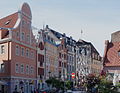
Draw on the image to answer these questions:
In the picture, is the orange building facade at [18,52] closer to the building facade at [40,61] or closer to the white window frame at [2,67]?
the white window frame at [2,67]

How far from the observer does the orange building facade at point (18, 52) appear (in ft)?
149

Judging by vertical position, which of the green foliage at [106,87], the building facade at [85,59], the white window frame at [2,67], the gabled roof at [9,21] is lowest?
the green foliage at [106,87]

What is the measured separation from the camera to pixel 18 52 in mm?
48156

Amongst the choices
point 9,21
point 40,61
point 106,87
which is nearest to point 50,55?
point 40,61

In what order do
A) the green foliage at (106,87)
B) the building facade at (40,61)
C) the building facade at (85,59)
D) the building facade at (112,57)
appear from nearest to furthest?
the green foliage at (106,87) → the building facade at (112,57) → the building facade at (40,61) → the building facade at (85,59)

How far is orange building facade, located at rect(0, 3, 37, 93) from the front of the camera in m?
45.5

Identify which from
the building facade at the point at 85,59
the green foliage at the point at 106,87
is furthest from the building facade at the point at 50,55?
the green foliage at the point at 106,87

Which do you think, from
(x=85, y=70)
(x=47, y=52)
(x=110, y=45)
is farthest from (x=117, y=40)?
(x=85, y=70)

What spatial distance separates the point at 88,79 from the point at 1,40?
19.2 meters

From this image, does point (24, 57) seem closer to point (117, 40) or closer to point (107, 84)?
point (117, 40)

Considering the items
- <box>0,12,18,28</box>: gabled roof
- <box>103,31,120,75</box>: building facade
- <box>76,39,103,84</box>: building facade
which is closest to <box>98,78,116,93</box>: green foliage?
<box>103,31,120,75</box>: building facade

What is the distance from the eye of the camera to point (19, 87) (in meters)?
48.4

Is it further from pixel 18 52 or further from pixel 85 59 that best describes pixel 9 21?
pixel 85 59

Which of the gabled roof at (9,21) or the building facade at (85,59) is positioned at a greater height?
the gabled roof at (9,21)
